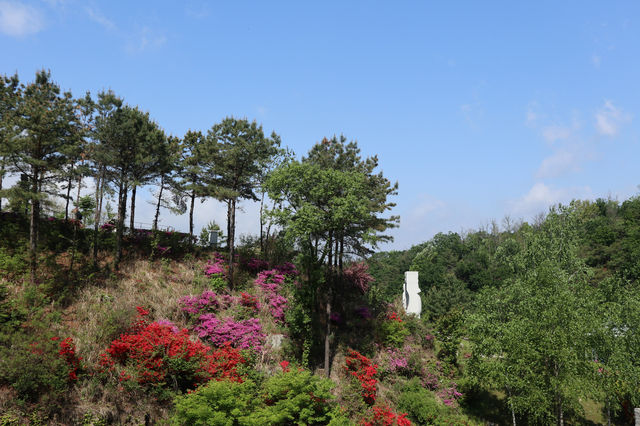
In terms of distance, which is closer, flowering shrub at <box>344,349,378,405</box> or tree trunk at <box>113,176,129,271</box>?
flowering shrub at <box>344,349,378,405</box>

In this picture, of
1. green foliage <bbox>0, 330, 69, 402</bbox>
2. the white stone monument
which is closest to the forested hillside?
green foliage <bbox>0, 330, 69, 402</bbox>

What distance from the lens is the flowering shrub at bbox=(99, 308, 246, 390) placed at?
15.9 m

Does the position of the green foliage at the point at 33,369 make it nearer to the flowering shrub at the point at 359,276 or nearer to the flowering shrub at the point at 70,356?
the flowering shrub at the point at 70,356

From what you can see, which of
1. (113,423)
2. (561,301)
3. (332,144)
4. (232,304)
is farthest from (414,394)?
(332,144)

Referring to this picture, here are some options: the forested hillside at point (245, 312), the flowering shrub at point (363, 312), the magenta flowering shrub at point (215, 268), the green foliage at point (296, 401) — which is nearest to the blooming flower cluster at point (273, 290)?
the forested hillside at point (245, 312)

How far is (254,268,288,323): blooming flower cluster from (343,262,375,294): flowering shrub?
5.55 metres

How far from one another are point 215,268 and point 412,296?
18.9 metres

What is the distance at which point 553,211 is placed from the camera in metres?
29.5

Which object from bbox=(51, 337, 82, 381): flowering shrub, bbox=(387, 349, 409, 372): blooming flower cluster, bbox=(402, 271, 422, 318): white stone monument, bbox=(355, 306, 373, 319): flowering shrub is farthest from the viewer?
bbox=(402, 271, 422, 318): white stone monument

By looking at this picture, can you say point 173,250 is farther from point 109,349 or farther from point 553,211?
point 553,211

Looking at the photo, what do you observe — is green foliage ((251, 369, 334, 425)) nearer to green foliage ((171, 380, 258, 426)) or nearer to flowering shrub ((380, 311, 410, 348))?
green foliage ((171, 380, 258, 426))

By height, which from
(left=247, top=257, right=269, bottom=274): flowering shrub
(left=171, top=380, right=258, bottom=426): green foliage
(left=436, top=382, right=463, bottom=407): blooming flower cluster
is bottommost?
(left=436, top=382, right=463, bottom=407): blooming flower cluster

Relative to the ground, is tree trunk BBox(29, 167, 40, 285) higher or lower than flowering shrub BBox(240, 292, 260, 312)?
higher

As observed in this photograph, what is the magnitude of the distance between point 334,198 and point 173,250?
14001mm
